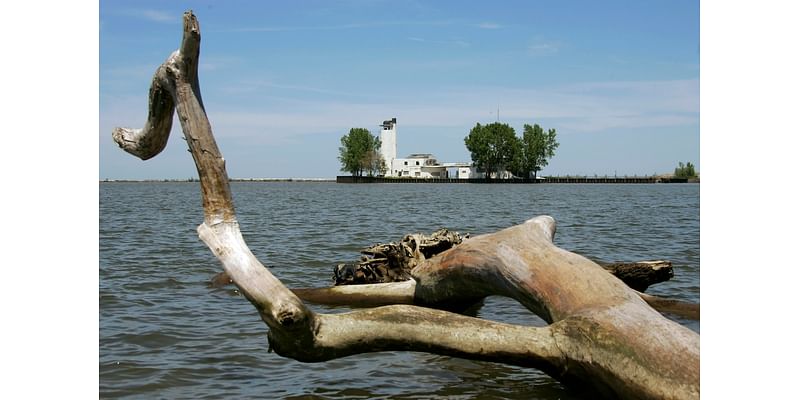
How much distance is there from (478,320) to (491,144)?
5000 inches

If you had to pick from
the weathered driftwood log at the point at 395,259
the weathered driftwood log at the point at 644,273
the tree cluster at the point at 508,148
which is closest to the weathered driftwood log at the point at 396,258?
the weathered driftwood log at the point at 395,259

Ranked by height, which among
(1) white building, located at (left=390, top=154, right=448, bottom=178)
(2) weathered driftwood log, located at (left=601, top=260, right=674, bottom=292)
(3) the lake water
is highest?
(1) white building, located at (left=390, top=154, right=448, bottom=178)

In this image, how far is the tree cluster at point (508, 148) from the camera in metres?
130

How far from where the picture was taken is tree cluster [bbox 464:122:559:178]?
130 m

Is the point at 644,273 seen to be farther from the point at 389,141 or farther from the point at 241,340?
the point at 389,141

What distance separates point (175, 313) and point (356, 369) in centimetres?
375

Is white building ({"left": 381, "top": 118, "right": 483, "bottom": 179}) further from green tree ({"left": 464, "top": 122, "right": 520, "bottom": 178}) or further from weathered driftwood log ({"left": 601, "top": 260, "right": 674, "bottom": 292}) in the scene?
weathered driftwood log ({"left": 601, "top": 260, "right": 674, "bottom": 292})

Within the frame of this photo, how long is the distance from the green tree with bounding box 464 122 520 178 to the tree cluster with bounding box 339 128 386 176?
21.1 metres

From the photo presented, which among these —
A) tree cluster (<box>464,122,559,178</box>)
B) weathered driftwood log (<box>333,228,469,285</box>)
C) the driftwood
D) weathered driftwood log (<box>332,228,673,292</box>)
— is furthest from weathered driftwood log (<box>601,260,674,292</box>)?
tree cluster (<box>464,122,559,178</box>)

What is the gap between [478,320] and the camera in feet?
18.0

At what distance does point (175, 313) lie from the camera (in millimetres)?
9719

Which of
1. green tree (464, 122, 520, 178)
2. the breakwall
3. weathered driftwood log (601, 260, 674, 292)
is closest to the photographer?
weathered driftwood log (601, 260, 674, 292)

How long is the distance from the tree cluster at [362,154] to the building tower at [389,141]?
37.7 inches

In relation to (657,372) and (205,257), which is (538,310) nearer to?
(657,372)
